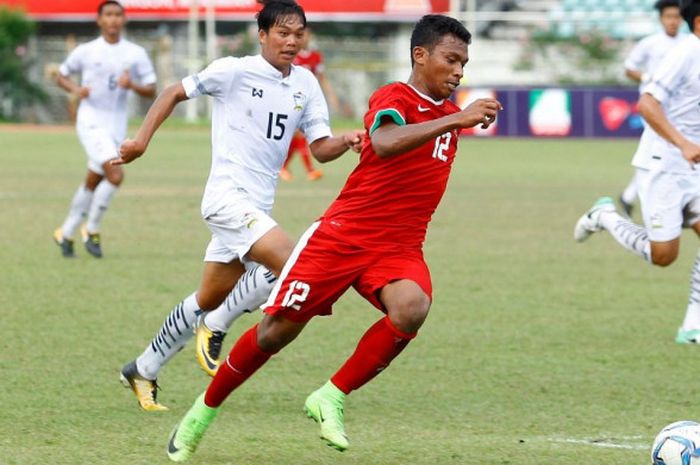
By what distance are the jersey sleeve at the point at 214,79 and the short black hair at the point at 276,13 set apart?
27 centimetres

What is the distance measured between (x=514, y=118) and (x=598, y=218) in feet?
82.7

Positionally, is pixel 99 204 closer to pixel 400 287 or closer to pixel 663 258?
pixel 663 258

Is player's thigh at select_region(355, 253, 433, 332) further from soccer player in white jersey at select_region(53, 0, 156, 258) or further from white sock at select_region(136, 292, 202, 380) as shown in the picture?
soccer player in white jersey at select_region(53, 0, 156, 258)

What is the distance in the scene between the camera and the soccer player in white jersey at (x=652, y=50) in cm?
1680

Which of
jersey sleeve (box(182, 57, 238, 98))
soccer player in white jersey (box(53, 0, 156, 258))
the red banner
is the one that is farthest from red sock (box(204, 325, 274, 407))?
the red banner

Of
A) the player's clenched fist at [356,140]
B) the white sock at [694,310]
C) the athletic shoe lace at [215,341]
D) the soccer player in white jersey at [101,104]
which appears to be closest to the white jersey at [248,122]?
the athletic shoe lace at [215,341]

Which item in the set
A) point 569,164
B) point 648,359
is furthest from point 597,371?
point 569,164

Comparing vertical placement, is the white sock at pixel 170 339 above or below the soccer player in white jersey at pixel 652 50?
below

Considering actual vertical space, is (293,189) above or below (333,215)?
below

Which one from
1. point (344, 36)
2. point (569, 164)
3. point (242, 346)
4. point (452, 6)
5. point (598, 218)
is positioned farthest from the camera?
point (344, 36)

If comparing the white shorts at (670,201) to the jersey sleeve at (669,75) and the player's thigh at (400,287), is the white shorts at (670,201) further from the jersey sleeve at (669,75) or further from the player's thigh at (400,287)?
the player's thigh at (400,287)

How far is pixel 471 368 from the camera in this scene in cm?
→ 838

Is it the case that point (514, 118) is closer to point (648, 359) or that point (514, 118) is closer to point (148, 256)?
point (148, 256)

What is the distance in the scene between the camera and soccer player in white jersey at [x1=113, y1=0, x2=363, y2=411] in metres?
7.22
